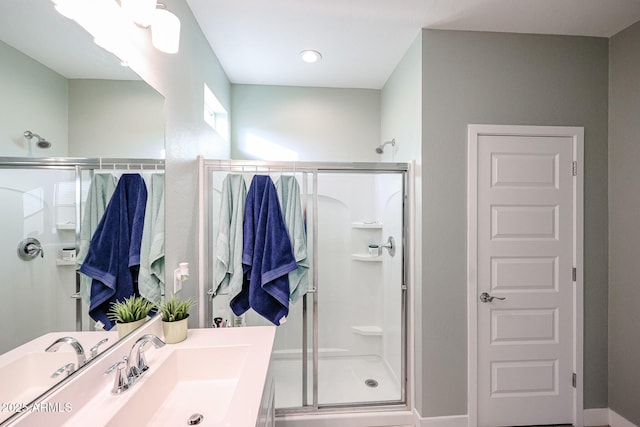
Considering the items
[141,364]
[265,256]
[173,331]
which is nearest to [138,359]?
[141,364]

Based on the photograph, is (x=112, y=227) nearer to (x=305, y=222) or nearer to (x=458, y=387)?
(x=305, y=222)

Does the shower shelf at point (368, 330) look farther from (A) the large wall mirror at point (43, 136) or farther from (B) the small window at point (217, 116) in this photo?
(B) the small window at point (217, 116)

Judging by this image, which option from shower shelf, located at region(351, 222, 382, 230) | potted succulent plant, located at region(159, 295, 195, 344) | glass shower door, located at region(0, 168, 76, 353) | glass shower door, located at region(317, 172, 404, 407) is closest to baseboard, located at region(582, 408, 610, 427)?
glass shower door, located at region(317, 172, 404, 407)

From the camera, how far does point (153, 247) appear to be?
1.24m

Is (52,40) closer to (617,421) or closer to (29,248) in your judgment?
(29,248)

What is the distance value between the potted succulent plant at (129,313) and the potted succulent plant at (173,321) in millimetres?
100

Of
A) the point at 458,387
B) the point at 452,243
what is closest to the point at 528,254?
the point at 452,243

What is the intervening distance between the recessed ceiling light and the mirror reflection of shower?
6.10 ft

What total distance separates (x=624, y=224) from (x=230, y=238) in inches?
105

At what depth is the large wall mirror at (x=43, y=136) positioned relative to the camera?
66 cm

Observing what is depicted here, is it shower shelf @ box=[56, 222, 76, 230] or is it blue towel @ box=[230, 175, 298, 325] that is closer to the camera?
shower shelf @ box=[56, 222, 76, 230]

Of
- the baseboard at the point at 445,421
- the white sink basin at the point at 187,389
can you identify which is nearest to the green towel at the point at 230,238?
the white sink basin at the point at 187,389

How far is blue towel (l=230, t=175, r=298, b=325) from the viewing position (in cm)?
178

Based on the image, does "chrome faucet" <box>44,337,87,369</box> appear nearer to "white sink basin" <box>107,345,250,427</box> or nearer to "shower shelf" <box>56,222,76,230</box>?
"white sink basin" <box>107,345,250,427</box>
